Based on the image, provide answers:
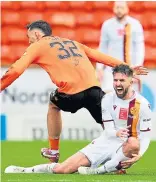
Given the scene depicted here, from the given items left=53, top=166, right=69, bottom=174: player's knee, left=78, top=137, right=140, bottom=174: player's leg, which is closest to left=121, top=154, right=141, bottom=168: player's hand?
Result: left=78, top=137, right=140, bottom=174: player's leg

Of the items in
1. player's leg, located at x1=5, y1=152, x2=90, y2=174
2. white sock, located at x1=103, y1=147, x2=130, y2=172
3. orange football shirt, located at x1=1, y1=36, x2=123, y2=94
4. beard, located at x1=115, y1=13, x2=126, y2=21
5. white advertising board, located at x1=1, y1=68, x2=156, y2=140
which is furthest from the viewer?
white advertising board, located at x1=1, y1=68, x2=156, y2=140

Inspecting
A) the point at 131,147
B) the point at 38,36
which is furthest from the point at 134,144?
the point at 38,36

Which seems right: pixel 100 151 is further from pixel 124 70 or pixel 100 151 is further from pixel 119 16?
pixel 119 16

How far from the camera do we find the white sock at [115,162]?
10844 mm

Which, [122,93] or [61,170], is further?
[61,170]

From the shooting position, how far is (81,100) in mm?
11742

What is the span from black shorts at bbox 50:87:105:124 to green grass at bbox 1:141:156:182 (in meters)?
0.71

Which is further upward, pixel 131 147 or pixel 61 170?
pixel 131 147

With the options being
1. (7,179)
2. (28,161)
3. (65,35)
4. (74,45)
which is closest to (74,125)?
(65,35)

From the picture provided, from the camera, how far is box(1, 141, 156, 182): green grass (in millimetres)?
10398

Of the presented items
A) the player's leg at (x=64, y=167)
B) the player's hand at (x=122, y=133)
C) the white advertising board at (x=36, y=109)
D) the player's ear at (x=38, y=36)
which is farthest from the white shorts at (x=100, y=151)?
the white advertising board at (x=36, y=109)

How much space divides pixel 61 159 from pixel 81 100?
5.76 feet

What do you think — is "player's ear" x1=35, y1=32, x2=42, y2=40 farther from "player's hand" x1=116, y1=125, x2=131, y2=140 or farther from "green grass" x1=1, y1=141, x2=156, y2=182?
"player's hand" x1=116, y1=125, x2=131, y2=140

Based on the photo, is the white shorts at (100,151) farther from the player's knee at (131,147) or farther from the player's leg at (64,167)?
the player's knee at (131,147)
